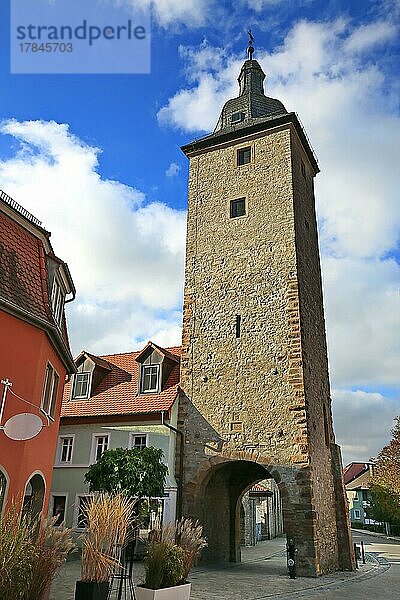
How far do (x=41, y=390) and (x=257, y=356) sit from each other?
898 cm

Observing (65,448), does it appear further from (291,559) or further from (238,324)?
(291,559)

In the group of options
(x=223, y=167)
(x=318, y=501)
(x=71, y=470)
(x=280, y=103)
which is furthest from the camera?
(x=280, y=103)

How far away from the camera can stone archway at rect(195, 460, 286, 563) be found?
18.6 meters

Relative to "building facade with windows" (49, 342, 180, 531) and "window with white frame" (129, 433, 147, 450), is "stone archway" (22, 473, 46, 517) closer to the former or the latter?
"building facade with windows" (49, 342, 180, 531)

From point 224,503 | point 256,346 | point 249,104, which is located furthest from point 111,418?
point 249,104

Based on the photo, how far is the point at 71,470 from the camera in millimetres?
19562

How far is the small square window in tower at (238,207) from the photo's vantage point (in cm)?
2192

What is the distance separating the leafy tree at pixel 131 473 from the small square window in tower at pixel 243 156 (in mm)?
13260

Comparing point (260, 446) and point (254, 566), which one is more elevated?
point (260, 446)

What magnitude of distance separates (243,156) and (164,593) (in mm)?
18894

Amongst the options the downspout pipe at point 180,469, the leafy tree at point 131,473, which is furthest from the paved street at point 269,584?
the leafy tree at point 131,473

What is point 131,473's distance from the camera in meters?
15.7

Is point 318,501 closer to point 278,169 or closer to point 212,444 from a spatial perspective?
point 212,444

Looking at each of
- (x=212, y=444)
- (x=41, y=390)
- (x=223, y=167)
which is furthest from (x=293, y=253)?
Answer: (x=41, y=390)
